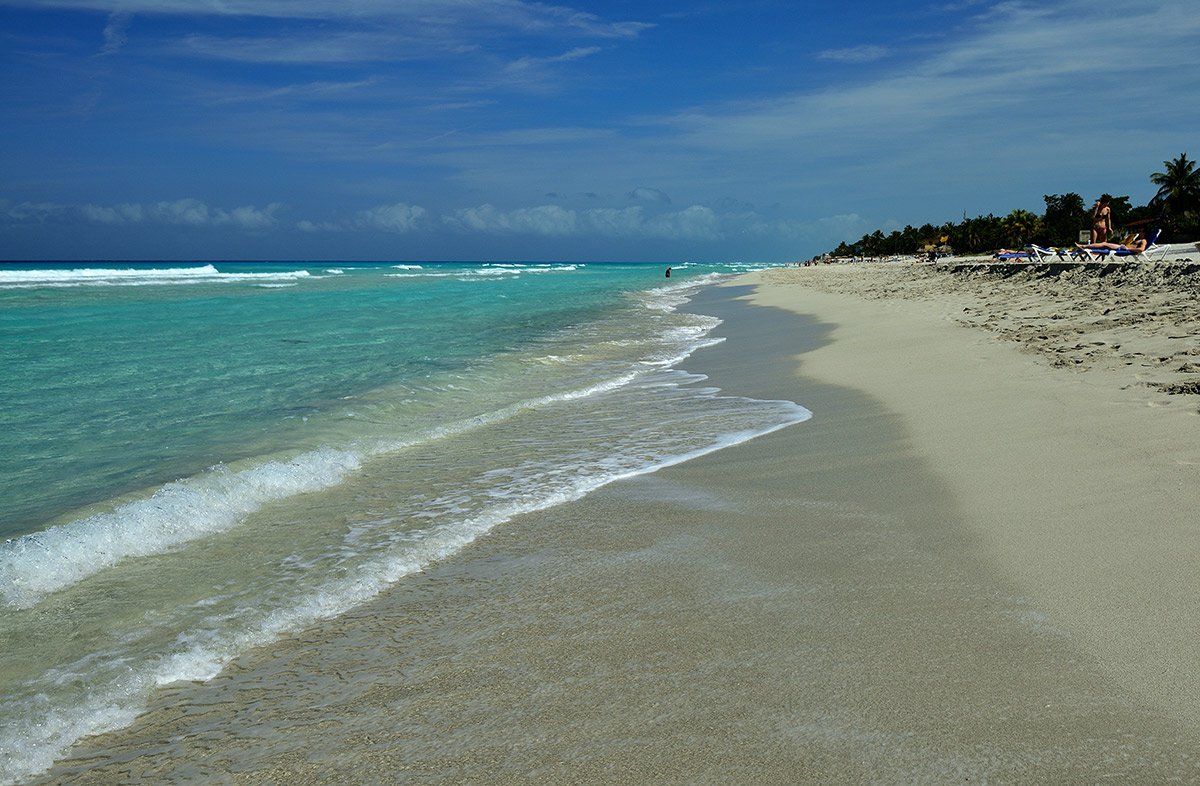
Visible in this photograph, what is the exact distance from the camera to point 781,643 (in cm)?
334

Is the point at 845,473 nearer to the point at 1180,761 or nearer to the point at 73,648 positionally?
the point at 1180,761

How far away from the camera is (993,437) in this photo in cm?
654

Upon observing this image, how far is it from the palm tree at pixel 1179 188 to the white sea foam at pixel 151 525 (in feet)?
A: 271

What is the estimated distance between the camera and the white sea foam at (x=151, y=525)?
459 centimetres

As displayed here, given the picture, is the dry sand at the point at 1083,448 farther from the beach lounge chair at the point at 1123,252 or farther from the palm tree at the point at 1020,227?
the palm tree at the point at 1020,227

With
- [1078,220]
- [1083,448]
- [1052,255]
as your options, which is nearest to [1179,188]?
[1078,220]

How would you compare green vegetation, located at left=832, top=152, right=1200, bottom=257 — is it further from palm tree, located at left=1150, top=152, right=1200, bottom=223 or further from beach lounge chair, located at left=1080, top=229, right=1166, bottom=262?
beach lounge chair, located at left=1080, top=229, right=1166, bottom=262

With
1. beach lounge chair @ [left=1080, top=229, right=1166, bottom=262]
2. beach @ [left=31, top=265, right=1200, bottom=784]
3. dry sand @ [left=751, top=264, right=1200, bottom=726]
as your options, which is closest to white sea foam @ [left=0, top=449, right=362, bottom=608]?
beach @ [left=31, top=265, right=1200, bottom=784]

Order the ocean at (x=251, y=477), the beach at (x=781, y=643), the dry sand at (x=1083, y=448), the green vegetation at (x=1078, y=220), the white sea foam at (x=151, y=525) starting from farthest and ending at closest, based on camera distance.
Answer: the green vegetation at (x=1078, y=220), the white sea foam at (x=151, y=525), the ocean at (x=251, y=477), the dry sand at (x=1083, y=448), the beach at (x=781, y=643)

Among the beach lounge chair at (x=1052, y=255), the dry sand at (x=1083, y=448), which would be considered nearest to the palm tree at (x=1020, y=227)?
the beach lounge chair at (x=1052, y=255)

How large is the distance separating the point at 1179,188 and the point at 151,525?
87.5m

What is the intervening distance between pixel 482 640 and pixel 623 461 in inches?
138

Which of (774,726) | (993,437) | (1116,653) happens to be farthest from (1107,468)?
(774,726)

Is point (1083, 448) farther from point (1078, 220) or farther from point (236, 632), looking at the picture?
point (1078, 220)
